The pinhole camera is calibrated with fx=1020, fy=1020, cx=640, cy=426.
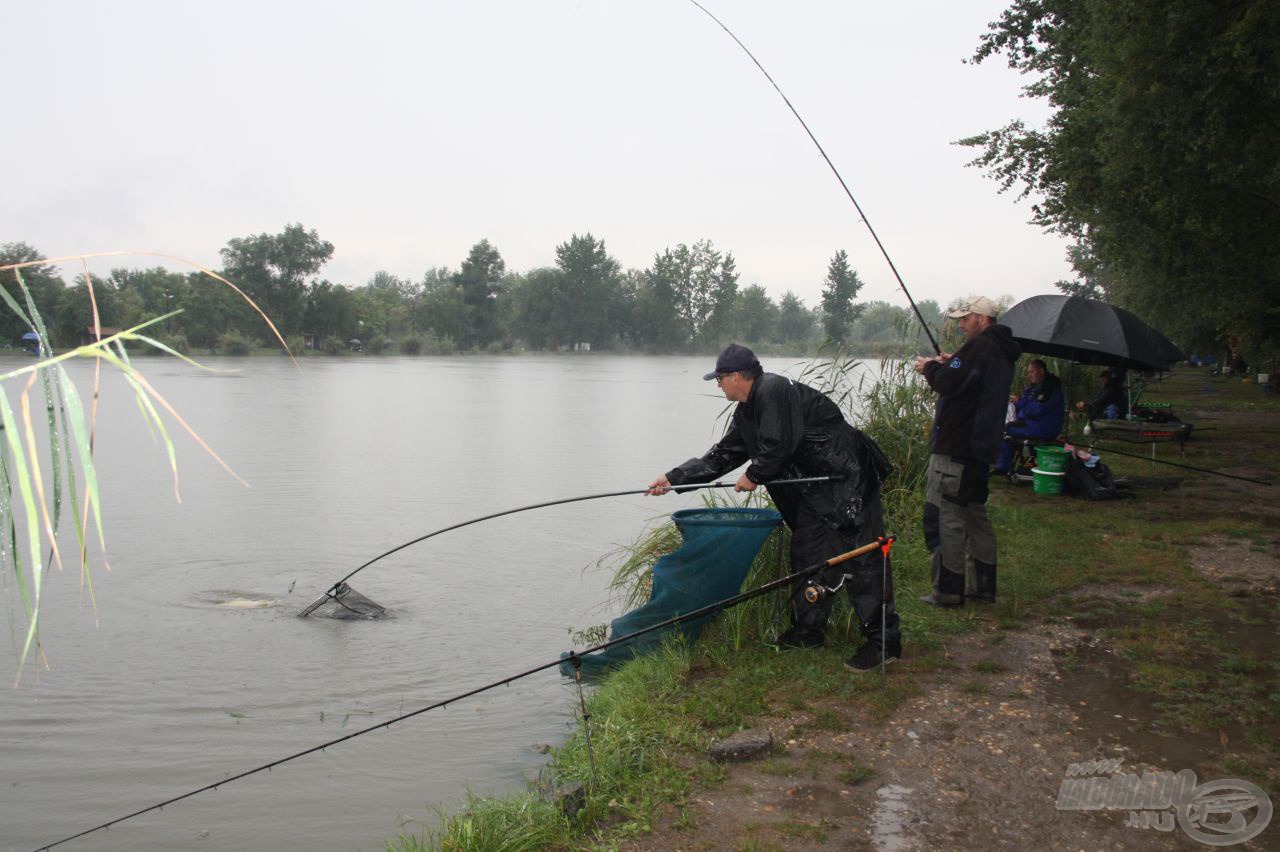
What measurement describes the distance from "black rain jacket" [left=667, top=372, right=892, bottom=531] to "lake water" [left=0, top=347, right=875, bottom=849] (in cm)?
219

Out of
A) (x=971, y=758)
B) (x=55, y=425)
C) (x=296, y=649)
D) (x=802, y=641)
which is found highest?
(x=55, y=425)

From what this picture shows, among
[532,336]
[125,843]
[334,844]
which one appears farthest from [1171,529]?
[532,336]

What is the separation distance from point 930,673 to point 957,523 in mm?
1272

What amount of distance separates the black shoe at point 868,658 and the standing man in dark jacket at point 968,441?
4.07 ft

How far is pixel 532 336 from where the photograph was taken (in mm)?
123000

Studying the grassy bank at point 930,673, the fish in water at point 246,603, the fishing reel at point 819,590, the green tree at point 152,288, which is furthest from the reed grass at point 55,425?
the green tree at point 152,288

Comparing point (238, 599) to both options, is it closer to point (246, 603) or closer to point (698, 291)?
point (246, 603)

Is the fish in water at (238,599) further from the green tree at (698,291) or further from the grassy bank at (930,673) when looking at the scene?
the green tree at (698,291)

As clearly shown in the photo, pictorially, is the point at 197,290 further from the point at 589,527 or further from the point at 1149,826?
the point at 1149,826

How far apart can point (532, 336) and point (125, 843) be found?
11911 cm

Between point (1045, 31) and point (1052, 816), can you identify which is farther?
point (1045, 31)

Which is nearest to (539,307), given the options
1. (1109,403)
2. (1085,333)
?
(1109,403)

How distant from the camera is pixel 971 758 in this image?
4.43 meters

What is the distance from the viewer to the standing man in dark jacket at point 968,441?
6.25 meters
